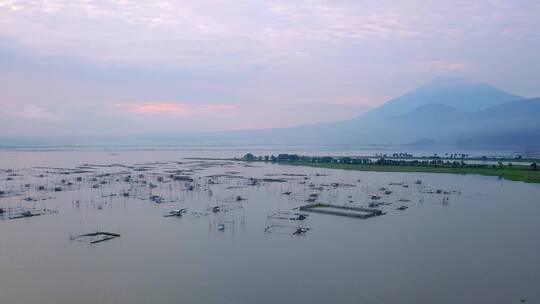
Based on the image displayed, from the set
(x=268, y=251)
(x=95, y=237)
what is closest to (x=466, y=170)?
(x=268, y=251)

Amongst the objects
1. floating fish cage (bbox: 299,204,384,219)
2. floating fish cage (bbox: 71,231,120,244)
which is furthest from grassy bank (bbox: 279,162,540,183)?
floating fish cage (bbox: 71,231,120,244)

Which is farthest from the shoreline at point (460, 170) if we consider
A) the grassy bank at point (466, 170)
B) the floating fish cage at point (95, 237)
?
the floating fish cage at point (95, 237)

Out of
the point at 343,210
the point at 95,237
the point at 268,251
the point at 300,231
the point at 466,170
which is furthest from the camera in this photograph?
the point at 466,170

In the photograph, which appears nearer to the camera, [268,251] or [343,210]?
[268,251]

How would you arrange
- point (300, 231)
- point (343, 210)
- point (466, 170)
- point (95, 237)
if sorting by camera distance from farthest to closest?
point (466, 170)
point (343, 210)
point (300, 231)
point (95, 237)

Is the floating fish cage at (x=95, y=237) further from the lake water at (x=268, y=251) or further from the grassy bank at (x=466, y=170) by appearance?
the grassy bank at (x=466, y=170)

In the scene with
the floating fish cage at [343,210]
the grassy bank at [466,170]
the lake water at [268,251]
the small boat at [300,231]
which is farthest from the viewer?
the grassy bank at [466,170]

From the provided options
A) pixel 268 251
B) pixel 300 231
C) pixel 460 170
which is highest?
pixel 460 170

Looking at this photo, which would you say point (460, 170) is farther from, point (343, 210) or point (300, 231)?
point (300, 231)

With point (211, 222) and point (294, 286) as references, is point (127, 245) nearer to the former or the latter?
point (211, 222)
